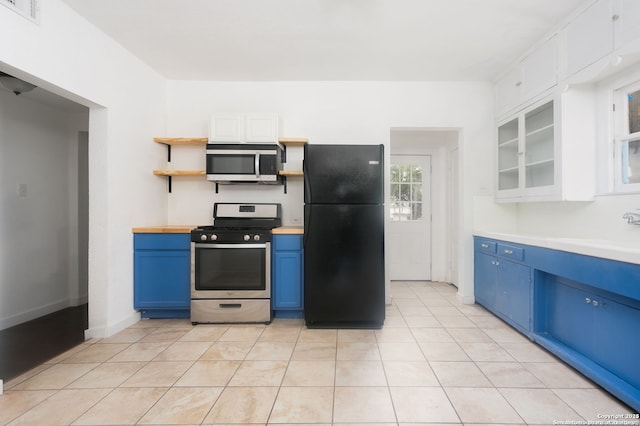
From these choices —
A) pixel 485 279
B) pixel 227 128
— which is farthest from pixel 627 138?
pixel 227 128

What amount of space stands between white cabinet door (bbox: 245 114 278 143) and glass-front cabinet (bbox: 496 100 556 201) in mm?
2495

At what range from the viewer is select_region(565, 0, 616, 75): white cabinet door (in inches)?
81.1

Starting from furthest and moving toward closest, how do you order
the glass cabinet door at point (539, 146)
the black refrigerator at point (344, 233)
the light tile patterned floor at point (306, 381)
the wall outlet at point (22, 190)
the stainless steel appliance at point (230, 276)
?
the wall outlet at point (22, 190), the stainless steel appliance at point (230, 276), the black refrigerator at point (344, 233), the glass cabinet door at point (539, 146), the light tile patterned floor at point (306, 381)

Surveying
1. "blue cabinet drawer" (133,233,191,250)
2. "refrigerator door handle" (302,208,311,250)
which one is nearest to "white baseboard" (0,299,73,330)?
"blue cabinet drawer" (133,233,191,250)

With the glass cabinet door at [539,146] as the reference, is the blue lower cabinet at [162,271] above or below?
below

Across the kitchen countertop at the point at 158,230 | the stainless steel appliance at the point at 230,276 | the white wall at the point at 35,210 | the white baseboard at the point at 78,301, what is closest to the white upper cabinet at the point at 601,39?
the stainless steel appliance at the point at 230,276

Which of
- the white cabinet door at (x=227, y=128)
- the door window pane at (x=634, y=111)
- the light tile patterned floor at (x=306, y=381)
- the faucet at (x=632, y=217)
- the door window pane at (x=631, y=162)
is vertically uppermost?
the white cabinet door at (x=227, y=128)

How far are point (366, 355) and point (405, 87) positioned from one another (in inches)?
114

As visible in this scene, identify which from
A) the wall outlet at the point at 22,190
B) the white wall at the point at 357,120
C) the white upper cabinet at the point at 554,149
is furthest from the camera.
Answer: the white wall at the point at 357,120

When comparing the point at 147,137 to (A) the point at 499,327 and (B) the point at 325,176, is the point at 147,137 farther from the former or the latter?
(A) the point at 499,327

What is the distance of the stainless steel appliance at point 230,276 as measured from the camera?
296cm

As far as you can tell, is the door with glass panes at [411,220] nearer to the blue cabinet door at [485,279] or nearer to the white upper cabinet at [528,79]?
the blue cabinet door at [485,279]

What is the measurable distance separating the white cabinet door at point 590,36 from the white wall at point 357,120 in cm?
115

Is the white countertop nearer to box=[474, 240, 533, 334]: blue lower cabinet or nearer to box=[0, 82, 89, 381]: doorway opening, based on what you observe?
box=[474, 240, 533, 334]: blue lower cabinet
